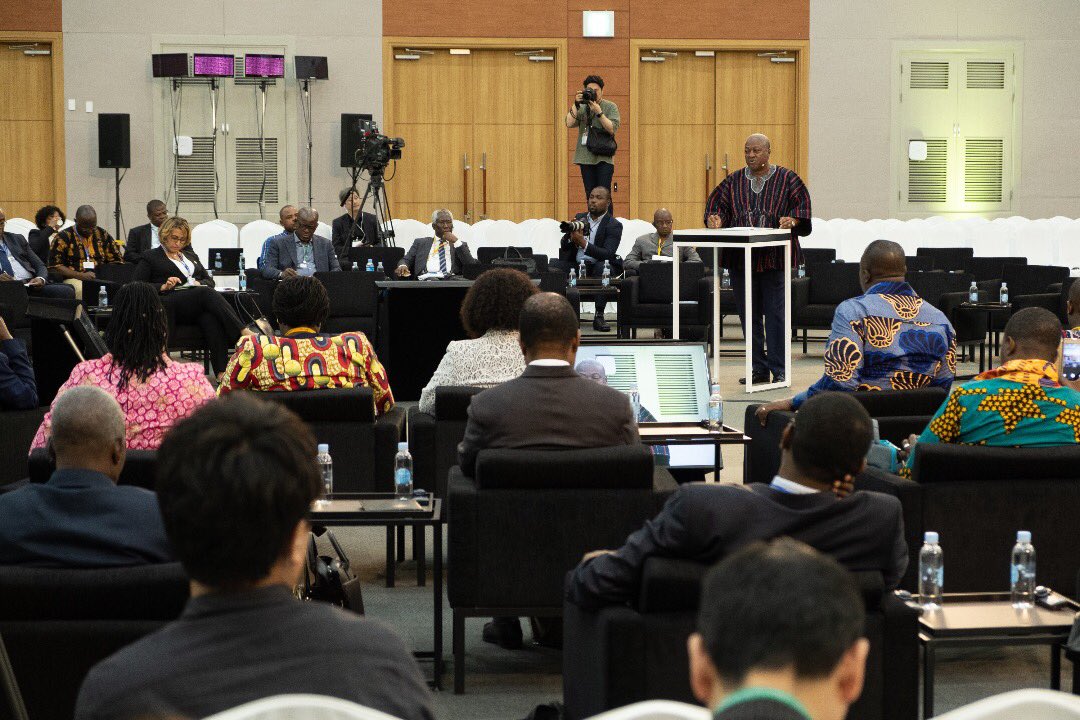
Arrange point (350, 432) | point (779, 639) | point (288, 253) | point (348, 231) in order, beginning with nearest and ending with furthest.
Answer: point (779, 639) → point (350, 432) → point (288, 253) → point (348, 231)

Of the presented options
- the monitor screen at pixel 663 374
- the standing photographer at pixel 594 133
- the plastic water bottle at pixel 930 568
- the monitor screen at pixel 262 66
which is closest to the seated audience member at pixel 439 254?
the standing photographer at pixel 594 133

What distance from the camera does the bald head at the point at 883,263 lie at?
17.7 ft

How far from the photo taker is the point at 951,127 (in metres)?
17.7

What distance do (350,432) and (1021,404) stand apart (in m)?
2.40

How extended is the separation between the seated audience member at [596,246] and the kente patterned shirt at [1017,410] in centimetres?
826

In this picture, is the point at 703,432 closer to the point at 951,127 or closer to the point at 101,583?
the point at 101,583

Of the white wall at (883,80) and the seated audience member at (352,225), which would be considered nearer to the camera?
the seated audience member at (352,225)

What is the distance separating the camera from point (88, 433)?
9.78 feet

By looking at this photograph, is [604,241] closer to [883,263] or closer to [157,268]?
[157,268]

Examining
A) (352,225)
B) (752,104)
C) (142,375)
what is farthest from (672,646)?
(752,104)

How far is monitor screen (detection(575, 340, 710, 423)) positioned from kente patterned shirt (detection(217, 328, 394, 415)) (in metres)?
0.88

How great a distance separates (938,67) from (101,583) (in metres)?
16.4

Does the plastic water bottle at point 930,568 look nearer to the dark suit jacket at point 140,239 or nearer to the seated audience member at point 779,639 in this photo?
the seated audience member at point 779,639

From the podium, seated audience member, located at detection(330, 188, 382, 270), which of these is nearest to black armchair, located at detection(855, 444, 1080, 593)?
the podium
